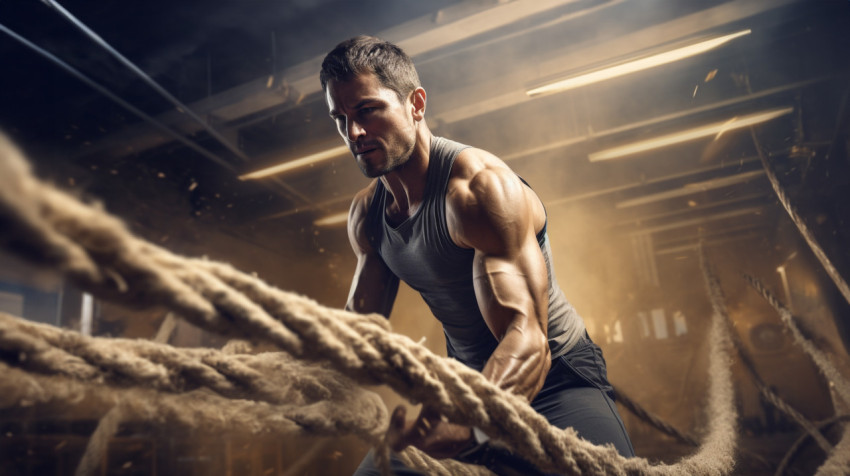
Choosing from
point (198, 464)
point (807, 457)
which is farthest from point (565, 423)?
point (807, 457)

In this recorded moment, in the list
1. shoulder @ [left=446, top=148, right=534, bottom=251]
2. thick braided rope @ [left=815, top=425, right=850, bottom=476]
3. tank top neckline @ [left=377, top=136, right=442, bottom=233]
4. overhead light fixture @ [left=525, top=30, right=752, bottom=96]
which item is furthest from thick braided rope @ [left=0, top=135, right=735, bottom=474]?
overhead light fixture @ [left=525, top=30, right=752, bottom=96]

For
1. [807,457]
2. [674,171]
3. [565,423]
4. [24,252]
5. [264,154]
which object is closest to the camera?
[24,252]

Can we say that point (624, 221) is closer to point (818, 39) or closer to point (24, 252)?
point (818, 39)

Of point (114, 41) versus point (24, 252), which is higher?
point (114, 41)

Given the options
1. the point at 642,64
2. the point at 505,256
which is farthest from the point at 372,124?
the point at 642,64

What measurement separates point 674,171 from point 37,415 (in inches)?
244

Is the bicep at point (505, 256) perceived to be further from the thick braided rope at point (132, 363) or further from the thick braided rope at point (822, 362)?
the thick braided rope at point (822, 362)

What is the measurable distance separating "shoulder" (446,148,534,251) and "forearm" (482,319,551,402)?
223 millimetres

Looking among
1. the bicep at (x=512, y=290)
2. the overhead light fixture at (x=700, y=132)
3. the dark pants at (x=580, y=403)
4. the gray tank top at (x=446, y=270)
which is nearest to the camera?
the bicep at (x=512, y=290)

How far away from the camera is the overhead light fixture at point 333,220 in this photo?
18.0 feet

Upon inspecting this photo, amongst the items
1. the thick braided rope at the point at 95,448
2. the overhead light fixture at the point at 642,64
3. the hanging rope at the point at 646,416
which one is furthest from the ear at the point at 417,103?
the overhead light fixture at the point at 642,64

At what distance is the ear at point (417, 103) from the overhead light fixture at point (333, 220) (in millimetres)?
4193

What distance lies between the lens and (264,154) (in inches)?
167

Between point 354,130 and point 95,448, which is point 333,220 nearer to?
point 95,448
